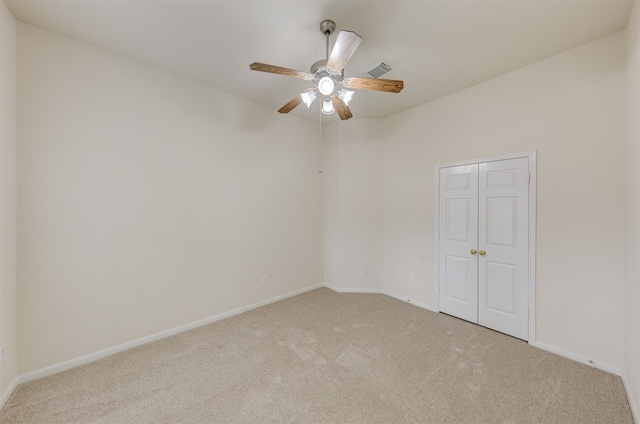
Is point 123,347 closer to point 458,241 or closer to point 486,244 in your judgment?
point 458,241

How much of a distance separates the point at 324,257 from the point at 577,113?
3599 millimetres

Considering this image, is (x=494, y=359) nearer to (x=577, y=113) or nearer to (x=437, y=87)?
(x=577, y=113)

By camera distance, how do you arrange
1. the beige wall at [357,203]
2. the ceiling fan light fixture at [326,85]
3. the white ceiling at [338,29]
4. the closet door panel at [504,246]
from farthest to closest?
the beige wall at [357,203]
the closet door panel at [504,246]
the ceiling fan light fixture at [326,85]
the white ceiling at [338,29]

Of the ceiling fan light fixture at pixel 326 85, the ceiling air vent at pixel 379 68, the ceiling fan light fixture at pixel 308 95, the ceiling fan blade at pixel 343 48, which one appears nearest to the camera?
the ceiling fan blade at pixel 343 48

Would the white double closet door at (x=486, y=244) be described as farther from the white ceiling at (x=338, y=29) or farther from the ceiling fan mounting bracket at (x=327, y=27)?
the ceiling fan mounting bracket at (x=327, y=27)

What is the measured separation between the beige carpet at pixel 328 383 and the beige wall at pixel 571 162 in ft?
1.42

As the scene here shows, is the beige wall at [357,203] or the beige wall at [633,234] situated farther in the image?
the beige wall at [357,203]

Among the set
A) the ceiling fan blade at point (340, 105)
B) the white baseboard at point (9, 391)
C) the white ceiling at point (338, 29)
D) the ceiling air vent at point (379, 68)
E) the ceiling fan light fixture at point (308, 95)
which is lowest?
the white baseboard at point (9, 391)

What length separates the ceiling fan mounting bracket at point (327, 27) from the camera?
6.30 ft

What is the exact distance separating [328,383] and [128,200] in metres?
2.54

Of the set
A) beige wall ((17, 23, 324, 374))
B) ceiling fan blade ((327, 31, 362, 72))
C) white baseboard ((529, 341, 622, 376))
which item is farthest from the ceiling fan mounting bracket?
white baseboard ((529, 341, 622, 376))

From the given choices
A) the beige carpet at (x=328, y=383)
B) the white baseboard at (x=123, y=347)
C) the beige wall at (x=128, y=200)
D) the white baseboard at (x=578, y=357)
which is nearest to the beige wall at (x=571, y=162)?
the white baseboard at (x=578, y=357)

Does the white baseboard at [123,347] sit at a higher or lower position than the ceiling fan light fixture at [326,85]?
lower

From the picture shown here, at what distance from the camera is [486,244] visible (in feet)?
9.48
